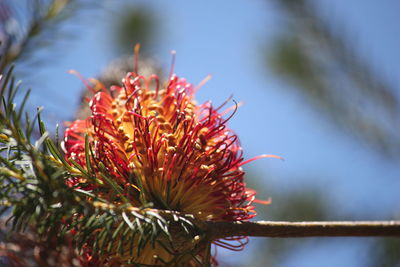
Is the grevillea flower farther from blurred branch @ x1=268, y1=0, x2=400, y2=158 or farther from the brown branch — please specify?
blurred branch @ x1=268, y1=0, x2=400, y2=158

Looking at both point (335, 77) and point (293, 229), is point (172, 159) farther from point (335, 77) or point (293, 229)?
point (335, 77)

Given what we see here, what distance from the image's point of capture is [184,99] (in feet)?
2.31

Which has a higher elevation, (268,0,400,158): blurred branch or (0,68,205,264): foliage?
(268,0,400,158): blurred branch

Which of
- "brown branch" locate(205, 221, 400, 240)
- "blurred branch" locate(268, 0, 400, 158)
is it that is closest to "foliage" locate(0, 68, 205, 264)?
"brown branch" locate(205, 221, 400, 240)

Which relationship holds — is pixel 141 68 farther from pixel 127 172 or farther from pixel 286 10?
pixel 286 10

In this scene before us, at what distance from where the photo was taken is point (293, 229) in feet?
1.72

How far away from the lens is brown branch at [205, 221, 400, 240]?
518mm

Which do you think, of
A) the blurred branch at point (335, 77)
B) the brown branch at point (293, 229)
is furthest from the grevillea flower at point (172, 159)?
the blurred branch at point (335, 77)

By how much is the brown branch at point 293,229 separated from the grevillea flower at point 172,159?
0.09 metres

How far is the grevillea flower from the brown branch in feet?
0.31

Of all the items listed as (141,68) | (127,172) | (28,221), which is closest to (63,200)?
(28,221)

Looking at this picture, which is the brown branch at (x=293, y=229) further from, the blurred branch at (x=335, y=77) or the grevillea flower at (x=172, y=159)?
the blurred branch at (x=335, y=77)

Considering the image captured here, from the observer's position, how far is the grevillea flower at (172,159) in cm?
61

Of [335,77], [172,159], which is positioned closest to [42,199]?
[172,159]
